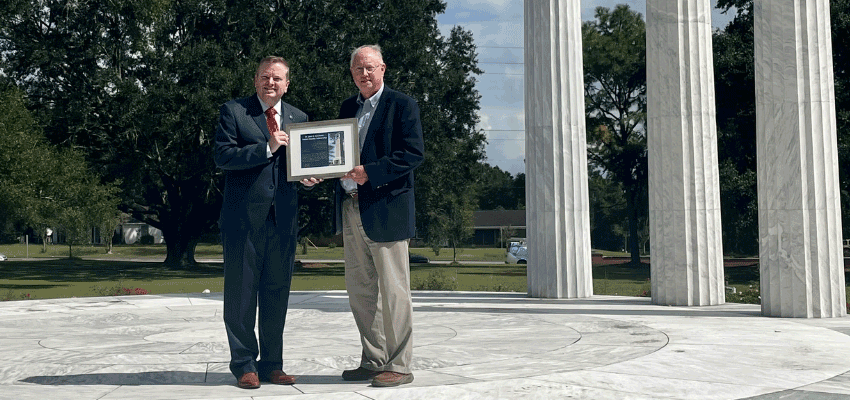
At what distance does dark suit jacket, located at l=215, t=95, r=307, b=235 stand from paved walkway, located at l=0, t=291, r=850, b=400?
51.5 inches

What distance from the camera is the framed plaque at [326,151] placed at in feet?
20.4

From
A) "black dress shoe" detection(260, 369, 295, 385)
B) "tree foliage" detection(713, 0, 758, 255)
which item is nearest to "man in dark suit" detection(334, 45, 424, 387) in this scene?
"black dress shoe" detection(260, 369, 295, 385)

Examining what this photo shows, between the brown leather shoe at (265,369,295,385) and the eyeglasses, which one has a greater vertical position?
the eyeglasses

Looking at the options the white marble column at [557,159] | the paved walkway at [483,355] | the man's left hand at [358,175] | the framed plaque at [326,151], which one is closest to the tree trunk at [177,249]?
the paved walkway at [483,355]

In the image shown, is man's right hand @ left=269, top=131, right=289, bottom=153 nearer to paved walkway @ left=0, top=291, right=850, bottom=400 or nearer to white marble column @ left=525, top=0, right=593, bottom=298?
paved walkway @ left=0, top=291, right=850, bottom=400

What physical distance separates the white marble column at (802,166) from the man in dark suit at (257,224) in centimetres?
819

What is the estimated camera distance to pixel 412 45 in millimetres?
42844

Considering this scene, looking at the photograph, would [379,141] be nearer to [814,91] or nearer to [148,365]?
[148,365]

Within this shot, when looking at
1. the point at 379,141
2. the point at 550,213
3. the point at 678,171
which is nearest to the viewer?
the point at 379,141

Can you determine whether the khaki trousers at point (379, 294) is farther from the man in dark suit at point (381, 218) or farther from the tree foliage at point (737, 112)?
the tree foliage at point (737, 112)

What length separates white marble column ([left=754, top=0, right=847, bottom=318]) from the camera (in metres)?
11.9

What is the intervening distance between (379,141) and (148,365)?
3.09 meters

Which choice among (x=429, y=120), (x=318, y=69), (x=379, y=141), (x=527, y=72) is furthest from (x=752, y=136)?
→ (x=379, y=141)

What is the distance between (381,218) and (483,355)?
2396 mm
